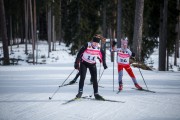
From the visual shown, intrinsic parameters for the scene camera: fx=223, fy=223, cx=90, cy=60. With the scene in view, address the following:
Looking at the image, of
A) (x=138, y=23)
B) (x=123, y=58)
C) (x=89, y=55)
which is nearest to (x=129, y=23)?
(x=138, y=23)

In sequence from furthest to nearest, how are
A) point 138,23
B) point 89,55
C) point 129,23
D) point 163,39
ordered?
point 129,23 → point 163,39 → point 138,23 → point 89,55

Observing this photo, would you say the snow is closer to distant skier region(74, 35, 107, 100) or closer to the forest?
distant skier region(74, 35, 107, 100)

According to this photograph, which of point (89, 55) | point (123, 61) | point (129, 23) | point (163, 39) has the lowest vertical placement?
point (123, 61)

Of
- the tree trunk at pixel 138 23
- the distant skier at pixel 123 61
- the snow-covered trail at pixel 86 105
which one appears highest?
the tree trunk at pixel 138 23

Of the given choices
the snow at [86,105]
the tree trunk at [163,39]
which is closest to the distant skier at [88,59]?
the snow at [86,105]

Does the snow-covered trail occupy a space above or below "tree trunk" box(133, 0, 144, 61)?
below

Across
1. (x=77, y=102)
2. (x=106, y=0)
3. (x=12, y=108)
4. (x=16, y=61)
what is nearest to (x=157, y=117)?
(x=77, y=102)

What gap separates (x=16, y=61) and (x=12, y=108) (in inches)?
795

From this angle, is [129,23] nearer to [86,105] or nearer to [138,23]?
[138,23]

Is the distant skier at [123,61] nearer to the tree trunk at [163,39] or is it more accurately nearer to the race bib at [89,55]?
the race bib at [89,55]

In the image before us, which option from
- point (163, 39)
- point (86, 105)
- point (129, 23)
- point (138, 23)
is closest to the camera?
point (86, 105)

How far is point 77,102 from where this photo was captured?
7.59 metres

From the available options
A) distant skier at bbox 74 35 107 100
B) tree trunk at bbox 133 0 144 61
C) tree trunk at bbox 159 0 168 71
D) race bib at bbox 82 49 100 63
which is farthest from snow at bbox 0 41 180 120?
tree trunk at bbox 159 0 168 71

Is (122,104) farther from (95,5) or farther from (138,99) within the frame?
(95,5)
